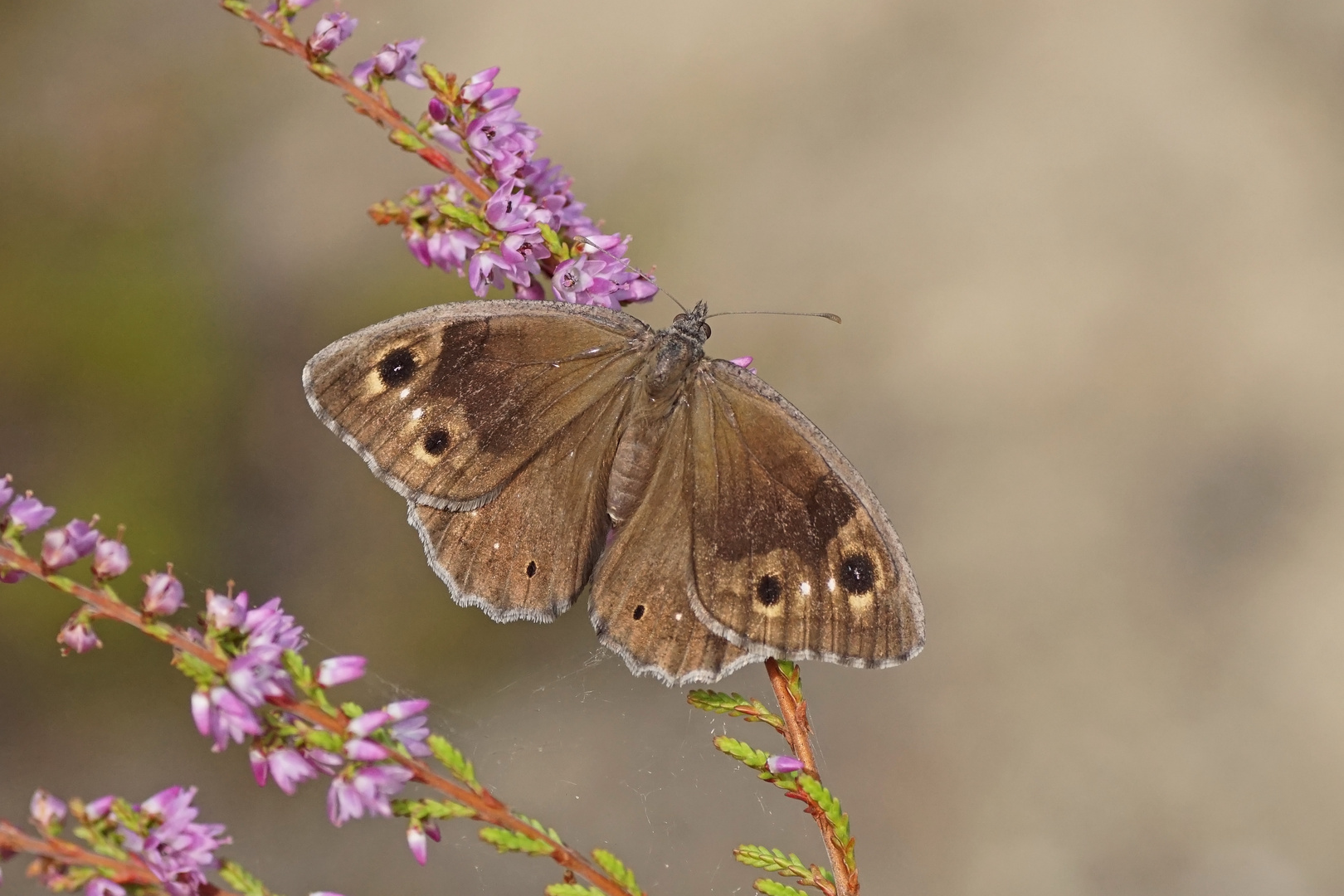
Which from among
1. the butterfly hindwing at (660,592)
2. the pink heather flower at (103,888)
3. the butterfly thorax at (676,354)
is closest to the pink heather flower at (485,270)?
the butterfly thorax at (676,354)

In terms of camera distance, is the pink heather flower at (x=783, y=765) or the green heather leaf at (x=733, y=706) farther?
the green heather leaf at (x=733, y=706)

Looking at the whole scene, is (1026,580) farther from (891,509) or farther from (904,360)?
(904,360)

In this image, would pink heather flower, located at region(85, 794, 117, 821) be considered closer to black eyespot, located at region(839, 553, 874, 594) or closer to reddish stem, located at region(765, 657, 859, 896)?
reddish stem, located at region(765, 657, 859, 896)

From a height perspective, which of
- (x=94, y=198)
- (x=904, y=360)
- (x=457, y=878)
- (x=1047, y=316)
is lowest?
(x=457, y=878)

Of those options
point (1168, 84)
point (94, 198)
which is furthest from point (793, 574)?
point (94, 198)

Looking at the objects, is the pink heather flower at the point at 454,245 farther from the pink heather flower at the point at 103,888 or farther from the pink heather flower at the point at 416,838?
the pink heather flower at the point at 103,888

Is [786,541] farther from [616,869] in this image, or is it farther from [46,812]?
[46,812]
